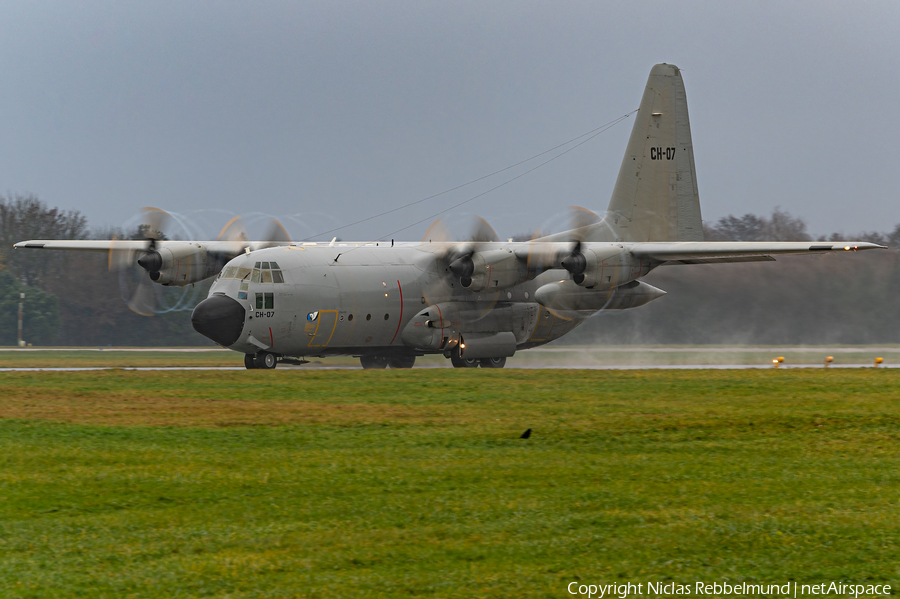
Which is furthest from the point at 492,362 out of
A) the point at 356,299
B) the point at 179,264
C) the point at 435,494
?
the point at 435,494

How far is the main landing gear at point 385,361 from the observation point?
33250 mm

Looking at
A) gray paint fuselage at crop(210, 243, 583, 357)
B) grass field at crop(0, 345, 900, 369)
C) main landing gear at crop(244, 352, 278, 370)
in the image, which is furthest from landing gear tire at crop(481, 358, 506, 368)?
main landing gear at crop(244, 352, 278, 370)

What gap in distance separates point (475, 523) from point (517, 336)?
24.0 metres

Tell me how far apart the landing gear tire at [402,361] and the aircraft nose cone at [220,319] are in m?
6.97

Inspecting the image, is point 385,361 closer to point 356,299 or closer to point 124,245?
point 356,299

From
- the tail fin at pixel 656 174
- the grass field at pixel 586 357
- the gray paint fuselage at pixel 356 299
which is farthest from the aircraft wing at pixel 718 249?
the grass field at pixel 586 357

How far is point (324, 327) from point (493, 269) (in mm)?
5309

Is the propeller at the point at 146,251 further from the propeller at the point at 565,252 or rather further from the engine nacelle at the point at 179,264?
the propeller at the point at 565,252

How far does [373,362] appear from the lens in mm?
33344

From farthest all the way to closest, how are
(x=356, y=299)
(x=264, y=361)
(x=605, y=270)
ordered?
1. (x=605, y=270)
2. (x=356, y=299)
3. (x=264, y=361)

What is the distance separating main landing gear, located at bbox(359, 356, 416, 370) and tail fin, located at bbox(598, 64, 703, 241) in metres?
8.42

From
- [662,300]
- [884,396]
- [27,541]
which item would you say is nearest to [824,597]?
[27,541]

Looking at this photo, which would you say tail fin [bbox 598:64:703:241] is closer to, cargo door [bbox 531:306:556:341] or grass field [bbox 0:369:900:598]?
cargo door [bbox 531:306:556:341]

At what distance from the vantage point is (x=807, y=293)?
138 feet
